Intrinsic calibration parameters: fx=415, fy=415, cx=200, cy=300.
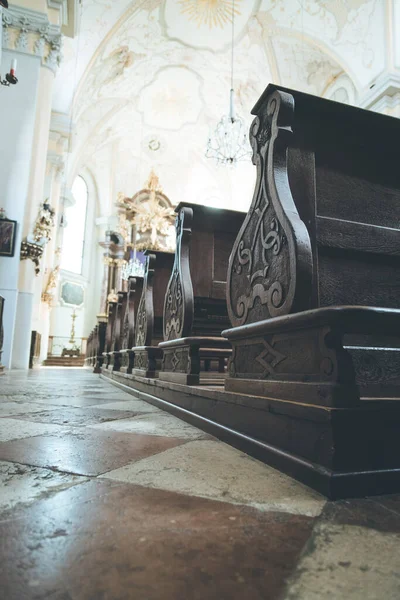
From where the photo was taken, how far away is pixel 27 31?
6906 millimetres

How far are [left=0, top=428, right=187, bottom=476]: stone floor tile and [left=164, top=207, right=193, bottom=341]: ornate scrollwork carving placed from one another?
0.79 meters

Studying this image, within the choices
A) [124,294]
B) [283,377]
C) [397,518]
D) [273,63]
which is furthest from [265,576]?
[273,63]

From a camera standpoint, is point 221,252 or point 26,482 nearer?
point 26,482

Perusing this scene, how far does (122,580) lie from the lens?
0.45 m

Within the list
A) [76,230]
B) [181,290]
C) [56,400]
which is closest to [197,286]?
[181,290]

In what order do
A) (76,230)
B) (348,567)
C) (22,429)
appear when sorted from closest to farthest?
(348,567) → (22,429) → (76,230)

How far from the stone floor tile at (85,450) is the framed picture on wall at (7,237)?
5513 millimetres

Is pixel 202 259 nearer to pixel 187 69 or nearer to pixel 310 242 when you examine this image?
pixel 310 242

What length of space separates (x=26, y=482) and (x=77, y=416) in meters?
0.89

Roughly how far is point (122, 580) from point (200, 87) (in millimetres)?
14057

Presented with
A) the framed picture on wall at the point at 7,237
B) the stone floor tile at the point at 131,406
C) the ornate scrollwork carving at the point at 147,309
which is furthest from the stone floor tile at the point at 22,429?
the framed picture on wall at the point at 7,237

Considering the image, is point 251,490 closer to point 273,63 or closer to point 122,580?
point 122,580

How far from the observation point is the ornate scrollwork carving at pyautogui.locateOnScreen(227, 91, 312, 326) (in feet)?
3.33

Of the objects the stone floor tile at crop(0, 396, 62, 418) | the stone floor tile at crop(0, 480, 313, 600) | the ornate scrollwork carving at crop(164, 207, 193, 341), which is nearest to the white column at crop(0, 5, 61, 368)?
the stone floor tile at crop(0, 396, 62, 418)
